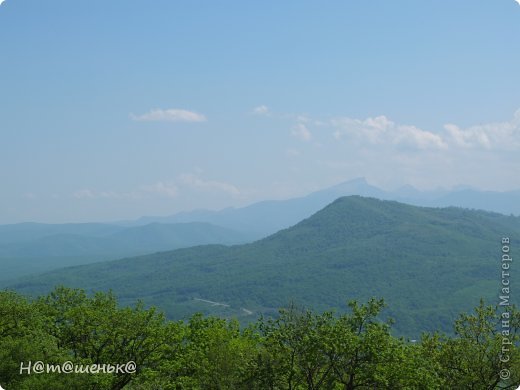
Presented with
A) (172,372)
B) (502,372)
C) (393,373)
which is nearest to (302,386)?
(393,373)

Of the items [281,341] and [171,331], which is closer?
[281,341]

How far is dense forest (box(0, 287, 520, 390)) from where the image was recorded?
3164 centimetres

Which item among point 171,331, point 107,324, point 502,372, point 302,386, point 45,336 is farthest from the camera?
point 171,331

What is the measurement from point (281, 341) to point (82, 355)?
16.1m

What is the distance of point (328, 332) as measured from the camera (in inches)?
1251

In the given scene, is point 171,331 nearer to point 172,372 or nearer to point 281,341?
point 172,372

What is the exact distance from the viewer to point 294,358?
32.5m

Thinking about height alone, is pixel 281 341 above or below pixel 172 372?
above

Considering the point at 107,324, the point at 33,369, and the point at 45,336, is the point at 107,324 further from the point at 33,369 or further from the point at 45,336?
the point at 33,369

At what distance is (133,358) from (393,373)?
18.9m

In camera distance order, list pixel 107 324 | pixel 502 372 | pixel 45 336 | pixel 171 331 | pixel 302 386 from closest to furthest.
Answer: pixel 502 372
pixel 302 386
pixel 45 336
pixel 107 324
pixel 171 331

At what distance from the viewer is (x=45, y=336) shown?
36.3 metres

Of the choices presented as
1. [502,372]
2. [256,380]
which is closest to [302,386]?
[256,380]

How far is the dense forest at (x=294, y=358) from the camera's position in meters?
31.6
